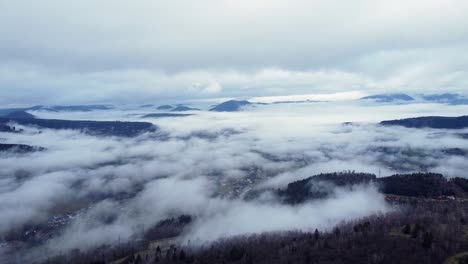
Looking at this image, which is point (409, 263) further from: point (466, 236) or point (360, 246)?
point (466, 236)

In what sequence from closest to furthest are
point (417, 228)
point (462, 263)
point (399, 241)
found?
point (462, 263)
point (399, 241)
point (417, 228)

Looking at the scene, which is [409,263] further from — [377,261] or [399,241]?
[399,241]

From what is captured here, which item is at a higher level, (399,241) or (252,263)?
(399,241)

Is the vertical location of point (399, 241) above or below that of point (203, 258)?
above

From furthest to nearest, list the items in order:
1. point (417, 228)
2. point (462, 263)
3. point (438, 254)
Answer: point (417, 228) → point (438, 254) → point (462, 263)

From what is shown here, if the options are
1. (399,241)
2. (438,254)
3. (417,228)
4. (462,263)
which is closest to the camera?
(462,263)

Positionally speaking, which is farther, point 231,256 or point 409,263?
point 231,256

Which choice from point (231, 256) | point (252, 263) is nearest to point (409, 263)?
point (252, 263)

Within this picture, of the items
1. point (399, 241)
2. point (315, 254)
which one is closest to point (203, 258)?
point (315, 254)

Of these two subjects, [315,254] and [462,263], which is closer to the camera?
[462,263]
